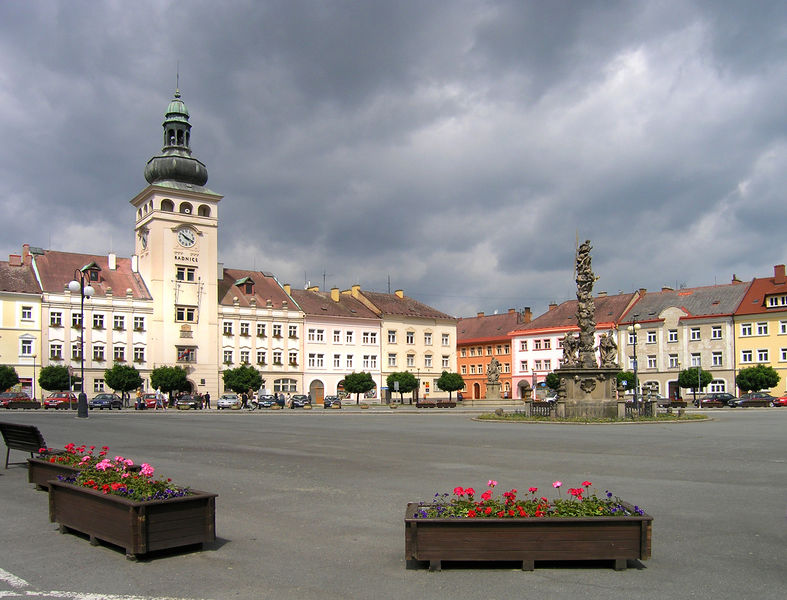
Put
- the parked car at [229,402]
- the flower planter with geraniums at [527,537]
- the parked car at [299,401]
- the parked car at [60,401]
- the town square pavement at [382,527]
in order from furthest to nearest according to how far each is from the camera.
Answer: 1. the parked car at [299,401]
2. the parked car at [229,402]
3. the parked car at [60,401]
4. the flower planter with geraniums at [527,537]
5. the town square pavement at [382,527]

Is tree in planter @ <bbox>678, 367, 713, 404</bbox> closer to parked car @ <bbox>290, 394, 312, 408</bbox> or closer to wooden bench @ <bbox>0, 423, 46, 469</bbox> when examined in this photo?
parked car @ <bbox>290, 394, 312, 408</bbox>

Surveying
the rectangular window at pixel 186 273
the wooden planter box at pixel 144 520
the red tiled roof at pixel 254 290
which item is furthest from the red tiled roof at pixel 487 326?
the wooden planter box at pixel 144 520

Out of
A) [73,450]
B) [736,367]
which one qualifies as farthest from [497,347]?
[73,450]

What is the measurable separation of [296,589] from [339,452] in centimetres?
1231

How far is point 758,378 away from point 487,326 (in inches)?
1643

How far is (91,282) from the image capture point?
241 feet

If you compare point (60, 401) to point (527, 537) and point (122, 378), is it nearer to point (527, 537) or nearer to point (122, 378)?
point (122, 378)

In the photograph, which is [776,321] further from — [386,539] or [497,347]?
[386,539]

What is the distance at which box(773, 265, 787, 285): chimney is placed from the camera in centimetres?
7794

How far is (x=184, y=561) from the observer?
7.73 meters

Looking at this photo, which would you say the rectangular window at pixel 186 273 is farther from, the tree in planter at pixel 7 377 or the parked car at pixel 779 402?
the parked car at pixel 779 402

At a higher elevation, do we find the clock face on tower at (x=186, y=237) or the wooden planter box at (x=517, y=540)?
the clock face on tower at (x=186, y=237)

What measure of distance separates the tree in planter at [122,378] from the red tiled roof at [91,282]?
9.80 meters

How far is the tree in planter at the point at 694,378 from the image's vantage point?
241ft
